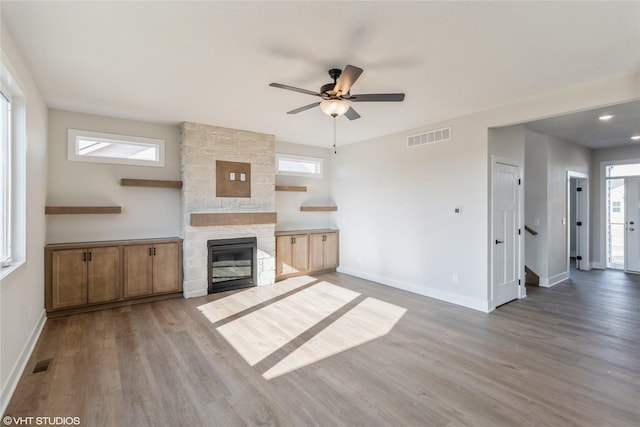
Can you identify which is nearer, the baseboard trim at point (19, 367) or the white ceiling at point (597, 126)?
the baseboard trim at point (19, 367)

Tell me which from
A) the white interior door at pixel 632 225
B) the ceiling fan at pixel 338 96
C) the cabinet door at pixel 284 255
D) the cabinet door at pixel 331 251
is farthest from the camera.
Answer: the cabinet door at pixel 331 251

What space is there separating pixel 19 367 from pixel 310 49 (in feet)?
12.4

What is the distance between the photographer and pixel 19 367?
8.68 ft

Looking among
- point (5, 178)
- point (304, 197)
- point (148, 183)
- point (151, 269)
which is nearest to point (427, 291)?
point (304, 197)

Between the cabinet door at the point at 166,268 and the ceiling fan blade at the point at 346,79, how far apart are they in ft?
12.1

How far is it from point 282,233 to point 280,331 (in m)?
2.84

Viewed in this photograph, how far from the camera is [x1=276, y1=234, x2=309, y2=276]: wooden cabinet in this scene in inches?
242

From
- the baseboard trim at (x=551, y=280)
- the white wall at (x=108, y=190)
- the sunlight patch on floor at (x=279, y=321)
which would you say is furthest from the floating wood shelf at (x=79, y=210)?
the baseboard trim at (x=551, y=280)

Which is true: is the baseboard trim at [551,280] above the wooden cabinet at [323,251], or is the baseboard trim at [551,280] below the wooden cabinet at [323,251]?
below

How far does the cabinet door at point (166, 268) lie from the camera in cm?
A: 477

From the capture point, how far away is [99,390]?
2.47 m

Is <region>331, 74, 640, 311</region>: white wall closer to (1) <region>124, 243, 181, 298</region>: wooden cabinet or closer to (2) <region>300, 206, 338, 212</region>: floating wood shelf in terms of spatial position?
(2) <region>300, 206, 338, 212</region>: floating wood shelf

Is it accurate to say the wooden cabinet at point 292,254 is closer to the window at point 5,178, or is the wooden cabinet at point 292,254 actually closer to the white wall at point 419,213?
the white wall at point 419,213

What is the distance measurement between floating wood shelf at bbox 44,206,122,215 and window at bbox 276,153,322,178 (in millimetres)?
3068
